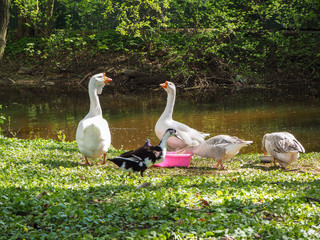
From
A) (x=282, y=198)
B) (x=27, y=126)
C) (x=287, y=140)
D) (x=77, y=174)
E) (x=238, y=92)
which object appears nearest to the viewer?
(x=282, y=198)

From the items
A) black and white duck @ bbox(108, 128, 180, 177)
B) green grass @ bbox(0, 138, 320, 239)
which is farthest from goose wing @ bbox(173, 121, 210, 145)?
black and white duck @ bbox(108, 128, 180, 177)

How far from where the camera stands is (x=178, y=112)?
68.3ft

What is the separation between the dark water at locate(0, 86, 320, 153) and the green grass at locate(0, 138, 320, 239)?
6.61 m

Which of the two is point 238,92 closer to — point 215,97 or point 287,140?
point 215,97

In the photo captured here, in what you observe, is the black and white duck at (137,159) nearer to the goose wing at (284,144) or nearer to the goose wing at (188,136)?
the goose wing at (188,136)

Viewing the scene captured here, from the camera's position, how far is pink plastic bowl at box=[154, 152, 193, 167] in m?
9.66

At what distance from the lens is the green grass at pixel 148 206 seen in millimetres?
4910

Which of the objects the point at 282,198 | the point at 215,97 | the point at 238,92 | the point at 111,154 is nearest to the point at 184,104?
the point at 215,97

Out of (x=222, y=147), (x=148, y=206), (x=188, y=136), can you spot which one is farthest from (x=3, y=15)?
(x=148, y=206)

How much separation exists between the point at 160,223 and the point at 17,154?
580cm

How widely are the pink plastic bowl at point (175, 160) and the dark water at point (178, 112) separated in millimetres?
4783

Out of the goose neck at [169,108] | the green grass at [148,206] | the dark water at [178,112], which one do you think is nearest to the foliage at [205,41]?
the dark water at [178,112]

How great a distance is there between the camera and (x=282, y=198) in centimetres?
621

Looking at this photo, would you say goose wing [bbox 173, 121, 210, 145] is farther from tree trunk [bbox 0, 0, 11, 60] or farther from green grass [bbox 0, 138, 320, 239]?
tree trunk [bbox 0, 0, 11, 60]
